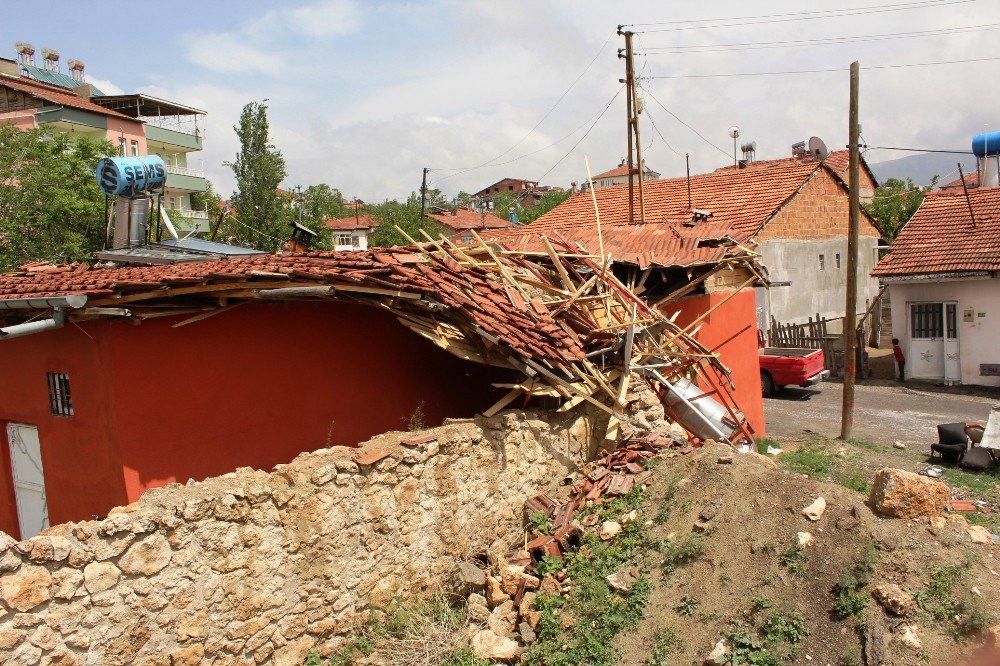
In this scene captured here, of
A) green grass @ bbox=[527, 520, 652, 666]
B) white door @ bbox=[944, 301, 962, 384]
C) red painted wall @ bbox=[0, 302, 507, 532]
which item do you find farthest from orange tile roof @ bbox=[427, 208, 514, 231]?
green grass @ bbox=[527, 520, 652, 666]

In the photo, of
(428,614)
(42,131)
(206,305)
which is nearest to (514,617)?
(428,614)

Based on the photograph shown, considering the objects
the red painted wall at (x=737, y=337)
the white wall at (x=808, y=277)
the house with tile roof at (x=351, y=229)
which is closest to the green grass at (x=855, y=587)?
the red painted wall at (x=737, y=337)

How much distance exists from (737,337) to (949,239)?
38.4 ft

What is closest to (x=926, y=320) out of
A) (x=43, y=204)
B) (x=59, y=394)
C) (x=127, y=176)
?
(x=127, y=176)

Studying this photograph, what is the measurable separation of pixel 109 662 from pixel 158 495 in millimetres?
1123

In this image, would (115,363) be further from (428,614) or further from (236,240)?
(236,240)

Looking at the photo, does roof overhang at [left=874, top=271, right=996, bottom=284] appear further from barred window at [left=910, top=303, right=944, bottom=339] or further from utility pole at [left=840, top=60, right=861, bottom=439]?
utility pole at [left=840, top=60, right=861, bottom=439]

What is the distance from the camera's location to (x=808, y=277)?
25.1 meters

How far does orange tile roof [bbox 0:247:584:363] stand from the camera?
7.19 m

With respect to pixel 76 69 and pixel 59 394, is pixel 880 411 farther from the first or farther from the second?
pixel 76 69

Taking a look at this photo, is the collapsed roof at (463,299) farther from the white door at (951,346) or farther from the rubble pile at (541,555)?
the white door at (951,346)

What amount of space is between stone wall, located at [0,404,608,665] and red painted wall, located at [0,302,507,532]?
1983 millimetres

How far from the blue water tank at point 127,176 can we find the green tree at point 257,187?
3250 cm

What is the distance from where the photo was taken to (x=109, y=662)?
196 inches
